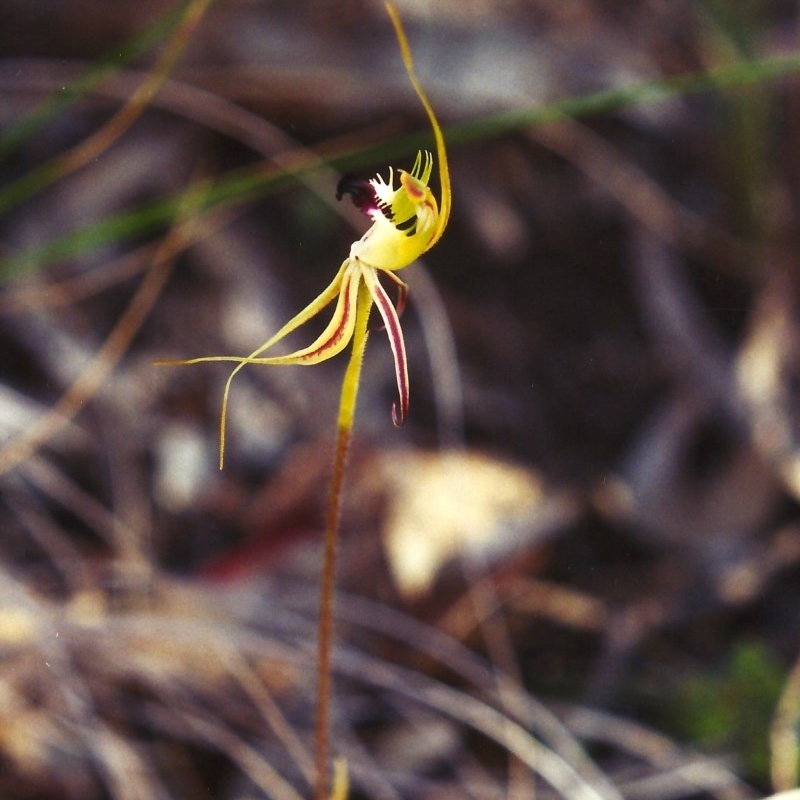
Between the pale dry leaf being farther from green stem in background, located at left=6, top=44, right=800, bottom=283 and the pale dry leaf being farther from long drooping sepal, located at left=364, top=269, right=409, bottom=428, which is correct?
long drooping sepal, located at left=364, top=269, right=409, bottom=428

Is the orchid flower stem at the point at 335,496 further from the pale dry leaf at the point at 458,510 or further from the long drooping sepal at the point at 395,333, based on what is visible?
the pale dry leaf at the point at 458,510

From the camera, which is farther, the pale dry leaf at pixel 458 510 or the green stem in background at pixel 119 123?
the green stem in background at pixel 119 123

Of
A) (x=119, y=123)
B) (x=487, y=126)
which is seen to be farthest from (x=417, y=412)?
(x=119, y=123)

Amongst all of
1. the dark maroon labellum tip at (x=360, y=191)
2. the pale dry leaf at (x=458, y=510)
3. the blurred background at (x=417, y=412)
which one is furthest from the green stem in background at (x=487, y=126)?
the pale dry leaf at (x=458, y=510)

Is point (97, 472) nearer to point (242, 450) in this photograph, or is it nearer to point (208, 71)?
point (242, 450)

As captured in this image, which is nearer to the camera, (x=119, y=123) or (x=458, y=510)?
(x=458, y=510)

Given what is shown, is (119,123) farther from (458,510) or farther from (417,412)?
(458,510)

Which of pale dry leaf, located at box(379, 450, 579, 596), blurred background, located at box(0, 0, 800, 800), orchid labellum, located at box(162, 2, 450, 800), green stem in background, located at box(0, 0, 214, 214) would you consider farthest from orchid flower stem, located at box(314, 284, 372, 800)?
green stem in background, located at box(0, 0, 214, 214)

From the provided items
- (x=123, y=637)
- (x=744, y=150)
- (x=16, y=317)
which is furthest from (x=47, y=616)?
(x=744, y=150)
